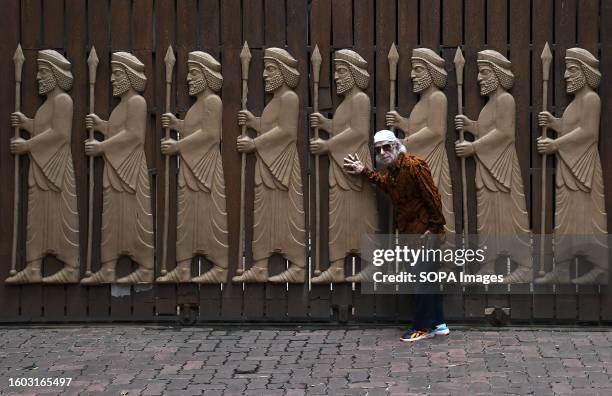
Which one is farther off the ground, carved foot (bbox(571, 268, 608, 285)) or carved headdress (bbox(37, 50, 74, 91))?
carved headdress (bbox(37, 50, 74, 91))

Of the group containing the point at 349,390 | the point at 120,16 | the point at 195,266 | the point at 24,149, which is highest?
the point at 120,16

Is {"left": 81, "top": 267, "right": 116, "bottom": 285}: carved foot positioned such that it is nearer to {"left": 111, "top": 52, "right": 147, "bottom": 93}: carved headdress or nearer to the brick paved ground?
the brick paved ground

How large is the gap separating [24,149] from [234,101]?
198 centimetres

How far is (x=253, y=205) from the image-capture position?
9.51 m

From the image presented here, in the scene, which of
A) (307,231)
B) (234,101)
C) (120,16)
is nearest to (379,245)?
(307,231)

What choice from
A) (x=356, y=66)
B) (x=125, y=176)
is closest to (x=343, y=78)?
(x=356, y=66)

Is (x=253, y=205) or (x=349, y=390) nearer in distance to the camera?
(x=349, y=390)

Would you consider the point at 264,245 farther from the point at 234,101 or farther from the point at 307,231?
the point at 234,101

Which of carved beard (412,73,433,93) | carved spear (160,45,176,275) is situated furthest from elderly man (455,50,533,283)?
carved spear (160,45,176,275)

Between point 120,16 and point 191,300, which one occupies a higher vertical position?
point 120,16

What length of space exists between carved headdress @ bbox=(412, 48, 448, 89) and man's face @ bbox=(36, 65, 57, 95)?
330cm

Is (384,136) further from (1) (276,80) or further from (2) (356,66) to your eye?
(1) (276,80)

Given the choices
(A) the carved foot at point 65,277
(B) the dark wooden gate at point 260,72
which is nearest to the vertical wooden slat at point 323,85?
(B) the dark wooden gate at point 260,72

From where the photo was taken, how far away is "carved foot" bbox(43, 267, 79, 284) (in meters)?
9.58
